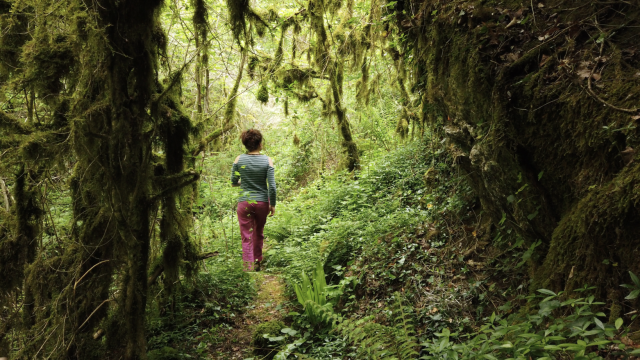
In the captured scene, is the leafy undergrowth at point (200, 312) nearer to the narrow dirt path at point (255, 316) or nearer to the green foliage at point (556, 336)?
the narrow dirt path at point (255, 316)

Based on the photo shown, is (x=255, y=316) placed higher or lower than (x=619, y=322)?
lower

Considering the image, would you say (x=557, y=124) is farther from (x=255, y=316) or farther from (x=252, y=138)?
(x=252, y=138)

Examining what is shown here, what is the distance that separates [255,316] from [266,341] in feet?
2.86

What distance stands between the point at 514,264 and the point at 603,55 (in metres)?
1.91

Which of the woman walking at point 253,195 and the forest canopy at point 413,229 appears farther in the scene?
the woman walking at point 253,195

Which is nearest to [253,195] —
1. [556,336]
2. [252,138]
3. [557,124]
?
[252,138]

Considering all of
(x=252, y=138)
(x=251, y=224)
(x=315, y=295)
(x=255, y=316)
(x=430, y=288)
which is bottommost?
(x=255, y=316)

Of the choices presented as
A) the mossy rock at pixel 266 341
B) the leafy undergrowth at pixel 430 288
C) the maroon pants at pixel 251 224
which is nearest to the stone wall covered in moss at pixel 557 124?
the leafy undergrowth at pixel 430 288

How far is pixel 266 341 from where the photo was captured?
398cm

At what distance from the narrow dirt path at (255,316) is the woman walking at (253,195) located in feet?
1.51

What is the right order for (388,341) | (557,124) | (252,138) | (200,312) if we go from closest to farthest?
(557,124) → (388,341) → (200,312) → (252,138)

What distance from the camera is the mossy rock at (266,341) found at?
3.88 m

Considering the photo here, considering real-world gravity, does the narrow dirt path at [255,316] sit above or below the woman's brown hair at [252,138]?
below

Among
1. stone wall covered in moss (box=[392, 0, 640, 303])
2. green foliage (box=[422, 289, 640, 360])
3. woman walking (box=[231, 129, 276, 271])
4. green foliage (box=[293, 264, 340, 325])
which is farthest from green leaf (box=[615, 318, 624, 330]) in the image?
woman walking (box=[231, 129, 276, 271])
